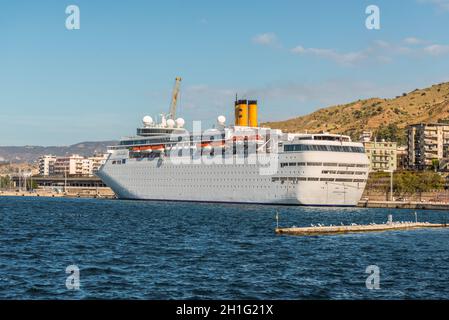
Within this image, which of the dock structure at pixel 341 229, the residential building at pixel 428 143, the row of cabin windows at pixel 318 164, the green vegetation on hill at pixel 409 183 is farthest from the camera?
the residential building at pixel 428 143

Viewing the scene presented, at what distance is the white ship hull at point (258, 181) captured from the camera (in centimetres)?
10231

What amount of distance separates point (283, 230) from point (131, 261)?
767 inches

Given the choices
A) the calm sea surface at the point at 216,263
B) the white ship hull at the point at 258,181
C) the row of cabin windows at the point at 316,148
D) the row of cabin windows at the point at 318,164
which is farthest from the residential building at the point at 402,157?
the calm sea surface at the point at 216,263

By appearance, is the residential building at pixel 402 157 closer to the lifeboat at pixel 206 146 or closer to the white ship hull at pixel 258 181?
the white ship hull at pixel 258 181

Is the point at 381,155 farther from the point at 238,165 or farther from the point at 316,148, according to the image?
the point at 316,148

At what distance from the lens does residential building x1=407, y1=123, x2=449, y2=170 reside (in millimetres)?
168875

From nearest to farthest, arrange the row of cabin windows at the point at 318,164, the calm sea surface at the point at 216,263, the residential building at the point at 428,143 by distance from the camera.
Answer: the calm sea surface at the point at 216,263 < the row of cabin windows at the point at 318,164 < the residential building at the point at 428,143

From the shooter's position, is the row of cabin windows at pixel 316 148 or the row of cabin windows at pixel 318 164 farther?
the row of cabin windows at pixel 316 148

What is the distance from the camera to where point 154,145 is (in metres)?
133

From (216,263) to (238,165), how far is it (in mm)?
73799

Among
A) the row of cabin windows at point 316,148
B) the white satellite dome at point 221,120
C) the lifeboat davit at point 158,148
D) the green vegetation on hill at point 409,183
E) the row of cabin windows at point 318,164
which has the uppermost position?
the white satellite dome at point 221,120
